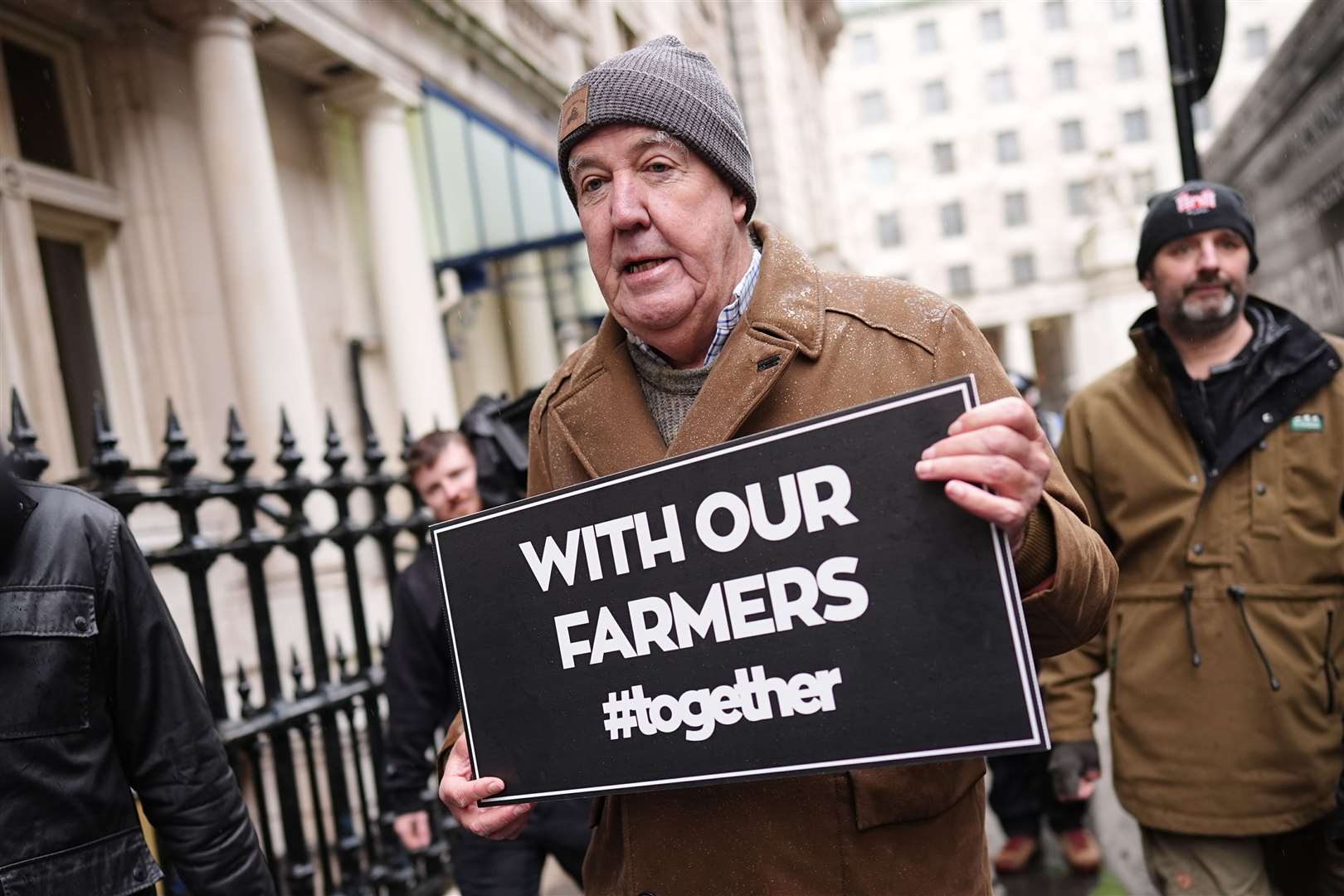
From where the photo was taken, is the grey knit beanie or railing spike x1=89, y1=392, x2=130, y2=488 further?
railing spike x1=89, y1=392, x2=130, y2=488

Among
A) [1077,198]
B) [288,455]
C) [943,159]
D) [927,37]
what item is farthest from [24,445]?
[927,37]

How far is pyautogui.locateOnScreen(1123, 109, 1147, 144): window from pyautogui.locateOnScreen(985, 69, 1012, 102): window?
659 cm

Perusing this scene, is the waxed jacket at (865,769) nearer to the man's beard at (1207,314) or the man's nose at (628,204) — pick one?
the man's nose at (628,204)

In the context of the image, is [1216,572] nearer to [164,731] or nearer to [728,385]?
[728,385]

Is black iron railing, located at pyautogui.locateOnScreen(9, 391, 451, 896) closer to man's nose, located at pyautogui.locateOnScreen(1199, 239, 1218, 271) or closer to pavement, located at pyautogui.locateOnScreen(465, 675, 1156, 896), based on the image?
pavement, located at pyautogui.locateOnScreen(465, 675, 1156, 896)

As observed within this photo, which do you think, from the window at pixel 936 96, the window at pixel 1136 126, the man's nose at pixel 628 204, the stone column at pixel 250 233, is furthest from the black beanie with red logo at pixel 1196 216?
the window at pixel 936 96

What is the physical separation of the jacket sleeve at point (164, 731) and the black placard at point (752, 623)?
92cm

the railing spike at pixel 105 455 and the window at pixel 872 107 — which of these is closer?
the railing spike at pixel 105 455

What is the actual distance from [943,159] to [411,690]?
61756mm

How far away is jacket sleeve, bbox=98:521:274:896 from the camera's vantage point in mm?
2348

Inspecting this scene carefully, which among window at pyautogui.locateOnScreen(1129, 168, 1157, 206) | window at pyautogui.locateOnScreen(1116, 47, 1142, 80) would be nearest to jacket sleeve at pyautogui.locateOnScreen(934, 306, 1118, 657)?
window at pyautogui.locateOnScreen(1129, 168, 1157, 206)

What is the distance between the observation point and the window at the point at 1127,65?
57188mm

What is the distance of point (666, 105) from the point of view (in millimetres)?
1829

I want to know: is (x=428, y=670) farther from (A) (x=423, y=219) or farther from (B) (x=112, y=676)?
(A) (x=423, y=219)
